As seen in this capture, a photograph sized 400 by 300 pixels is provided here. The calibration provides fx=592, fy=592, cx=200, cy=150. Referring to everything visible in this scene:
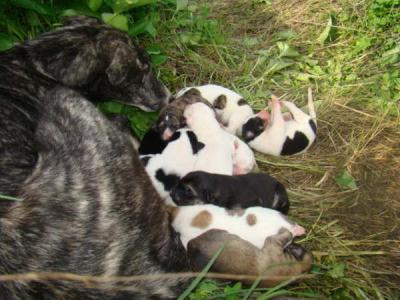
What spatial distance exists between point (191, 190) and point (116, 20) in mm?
1531

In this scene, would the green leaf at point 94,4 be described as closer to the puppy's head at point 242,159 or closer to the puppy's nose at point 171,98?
the puppy's nose at point 171,98

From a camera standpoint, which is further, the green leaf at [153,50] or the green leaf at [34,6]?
the green leaf at [153,50]

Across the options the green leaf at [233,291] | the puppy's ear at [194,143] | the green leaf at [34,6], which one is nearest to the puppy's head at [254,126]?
the puppy's ear at [194,143]

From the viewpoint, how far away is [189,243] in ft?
11.3

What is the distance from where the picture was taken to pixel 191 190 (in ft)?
12.0

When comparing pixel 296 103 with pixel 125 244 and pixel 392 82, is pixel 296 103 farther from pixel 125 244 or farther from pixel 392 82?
pixel 125 244

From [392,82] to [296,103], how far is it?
2.57ft

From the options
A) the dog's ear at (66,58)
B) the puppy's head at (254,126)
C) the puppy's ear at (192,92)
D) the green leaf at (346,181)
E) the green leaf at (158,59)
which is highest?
the dog's ear at (66,58)

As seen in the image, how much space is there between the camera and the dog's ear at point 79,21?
419 centimetres

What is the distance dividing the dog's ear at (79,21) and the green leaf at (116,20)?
0.46 feet

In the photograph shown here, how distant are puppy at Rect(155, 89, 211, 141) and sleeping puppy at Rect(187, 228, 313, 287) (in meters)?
0.91

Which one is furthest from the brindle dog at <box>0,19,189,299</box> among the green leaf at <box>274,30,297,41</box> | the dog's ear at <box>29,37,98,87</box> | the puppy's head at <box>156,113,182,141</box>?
the green leaf at <box>274,30,297,41</box>

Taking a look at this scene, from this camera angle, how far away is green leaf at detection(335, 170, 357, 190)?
414cm

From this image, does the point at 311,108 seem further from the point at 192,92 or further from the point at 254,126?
the point at 192,92
